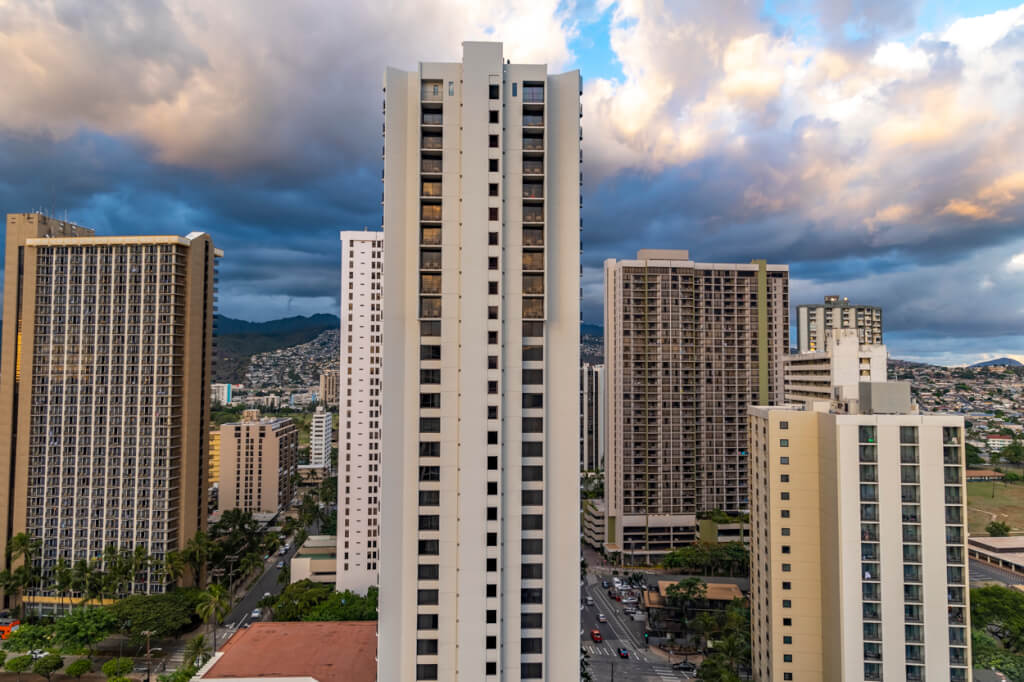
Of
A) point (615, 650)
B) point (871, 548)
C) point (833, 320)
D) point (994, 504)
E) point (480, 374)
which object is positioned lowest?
point (615, 650)

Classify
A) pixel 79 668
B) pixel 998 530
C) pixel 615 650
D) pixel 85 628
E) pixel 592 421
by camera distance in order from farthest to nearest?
pixel 592 421 → pixel 998 530 → pixel 615 650 → pixel 85 628 → pixel 79 668

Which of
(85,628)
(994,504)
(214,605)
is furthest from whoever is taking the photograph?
(994,504)

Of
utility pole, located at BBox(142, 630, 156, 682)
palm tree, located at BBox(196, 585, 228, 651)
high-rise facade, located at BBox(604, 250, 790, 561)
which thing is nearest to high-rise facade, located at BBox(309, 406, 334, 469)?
high-rise facade, located at BBox(604, 250, 790, 561)

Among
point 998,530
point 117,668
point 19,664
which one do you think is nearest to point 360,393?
point 117,668

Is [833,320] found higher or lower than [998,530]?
higher

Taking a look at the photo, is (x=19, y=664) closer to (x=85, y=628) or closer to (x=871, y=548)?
(x=85, y=628)

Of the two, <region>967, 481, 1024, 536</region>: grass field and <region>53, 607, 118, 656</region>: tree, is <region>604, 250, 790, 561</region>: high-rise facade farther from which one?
<region>53, 607, 118, 656</region>: tree

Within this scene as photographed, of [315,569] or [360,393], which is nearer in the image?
[315,569]
